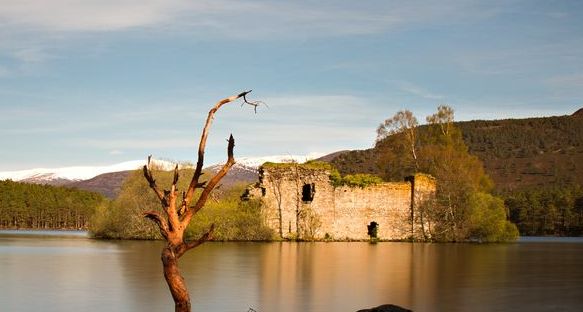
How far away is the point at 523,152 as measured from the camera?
122 meters

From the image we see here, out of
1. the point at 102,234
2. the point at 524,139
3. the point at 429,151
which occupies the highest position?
the point at 524,139

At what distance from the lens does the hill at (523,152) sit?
105 metres

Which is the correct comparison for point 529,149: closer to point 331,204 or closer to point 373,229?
point 373,229

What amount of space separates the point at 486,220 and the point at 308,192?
31.7 feet

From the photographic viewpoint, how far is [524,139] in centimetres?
12731

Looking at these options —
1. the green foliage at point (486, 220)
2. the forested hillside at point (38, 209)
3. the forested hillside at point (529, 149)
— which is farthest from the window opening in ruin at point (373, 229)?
the forested hillside at point (529, 149)

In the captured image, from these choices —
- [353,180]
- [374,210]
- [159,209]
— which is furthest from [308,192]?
[159,209]

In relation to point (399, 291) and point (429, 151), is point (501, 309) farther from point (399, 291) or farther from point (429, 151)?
point (429, 151)

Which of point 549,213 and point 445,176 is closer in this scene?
point 445,176

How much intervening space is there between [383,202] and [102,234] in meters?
15.0

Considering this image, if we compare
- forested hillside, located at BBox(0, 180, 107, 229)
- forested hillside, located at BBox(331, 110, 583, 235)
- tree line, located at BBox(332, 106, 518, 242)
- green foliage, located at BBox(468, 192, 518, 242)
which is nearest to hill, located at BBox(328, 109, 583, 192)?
forested hillside, located at BBox(331, 110, 583, 235)

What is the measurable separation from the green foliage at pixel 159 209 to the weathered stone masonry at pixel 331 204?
0.91 meters

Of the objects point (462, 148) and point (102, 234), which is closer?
point (102, 234)

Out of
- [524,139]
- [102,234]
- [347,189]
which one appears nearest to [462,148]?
[347,189]
